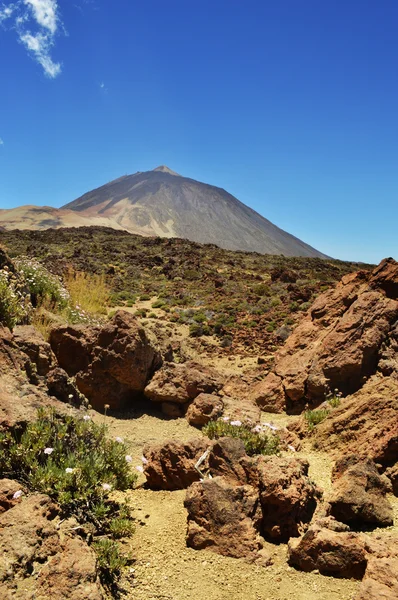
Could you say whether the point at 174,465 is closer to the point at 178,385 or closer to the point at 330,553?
the point at 330,553

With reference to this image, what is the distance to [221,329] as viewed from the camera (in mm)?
15047

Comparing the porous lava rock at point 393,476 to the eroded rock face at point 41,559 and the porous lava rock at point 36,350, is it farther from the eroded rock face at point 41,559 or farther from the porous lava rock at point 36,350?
the porous lava rock at point 36,350

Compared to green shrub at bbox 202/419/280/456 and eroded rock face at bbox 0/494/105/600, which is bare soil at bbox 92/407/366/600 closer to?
eroded rock face at bbox 0/494/105/600

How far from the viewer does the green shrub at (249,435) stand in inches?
170

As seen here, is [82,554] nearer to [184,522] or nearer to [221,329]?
[184,522]

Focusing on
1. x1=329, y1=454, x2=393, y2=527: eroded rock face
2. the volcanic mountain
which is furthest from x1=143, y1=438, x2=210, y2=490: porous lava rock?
the volcanic mountain

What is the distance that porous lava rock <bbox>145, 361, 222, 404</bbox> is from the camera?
21.0 feet

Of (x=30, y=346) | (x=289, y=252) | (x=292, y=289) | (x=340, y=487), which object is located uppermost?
(x=289, y=252)

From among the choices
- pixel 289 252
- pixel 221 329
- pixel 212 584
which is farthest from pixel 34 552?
pixel 289 252

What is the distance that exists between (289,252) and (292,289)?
384 feet

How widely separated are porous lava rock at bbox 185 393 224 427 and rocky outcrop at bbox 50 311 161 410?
885mm

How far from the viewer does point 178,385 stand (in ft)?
21.3

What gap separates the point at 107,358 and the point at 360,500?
12.7ft

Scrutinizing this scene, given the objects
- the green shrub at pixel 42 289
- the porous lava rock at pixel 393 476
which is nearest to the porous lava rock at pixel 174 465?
the porous lava rock at pixel 393 476
